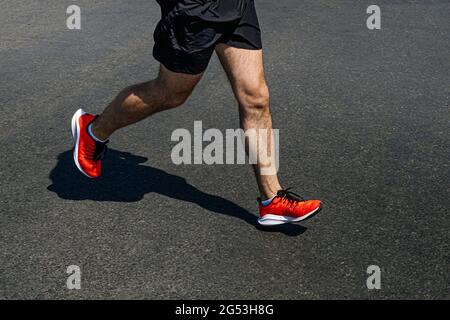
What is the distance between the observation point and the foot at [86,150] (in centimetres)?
487

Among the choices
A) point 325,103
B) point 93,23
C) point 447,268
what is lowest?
point 447,268

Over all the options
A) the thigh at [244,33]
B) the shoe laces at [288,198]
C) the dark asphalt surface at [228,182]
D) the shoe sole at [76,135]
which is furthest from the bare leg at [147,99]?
the shoe laces at [288,198]

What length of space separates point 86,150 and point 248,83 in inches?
42.5

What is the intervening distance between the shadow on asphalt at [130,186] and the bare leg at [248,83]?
48cm

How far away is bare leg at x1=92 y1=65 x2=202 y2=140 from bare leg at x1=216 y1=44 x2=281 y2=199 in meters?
0.18

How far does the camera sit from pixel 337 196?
4902 mm

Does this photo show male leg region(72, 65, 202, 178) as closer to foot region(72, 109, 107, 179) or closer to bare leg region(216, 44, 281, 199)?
foot region(72, 109, 107, 179)

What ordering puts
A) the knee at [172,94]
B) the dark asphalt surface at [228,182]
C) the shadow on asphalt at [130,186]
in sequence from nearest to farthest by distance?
the dark asphalt surface at [228,182], the knee at [172,94], the shadow on asphalt at [130,186]

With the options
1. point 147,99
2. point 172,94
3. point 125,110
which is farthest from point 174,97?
point 125,110

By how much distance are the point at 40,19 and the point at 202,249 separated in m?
5.52

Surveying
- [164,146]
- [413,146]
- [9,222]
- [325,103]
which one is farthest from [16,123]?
[413,146]

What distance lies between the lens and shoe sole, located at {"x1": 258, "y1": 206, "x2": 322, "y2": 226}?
4.37 metres

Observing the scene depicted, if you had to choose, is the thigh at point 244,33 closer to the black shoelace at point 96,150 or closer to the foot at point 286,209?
the foot at point 286,209

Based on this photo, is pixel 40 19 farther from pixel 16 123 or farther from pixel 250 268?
pixel 250 268
